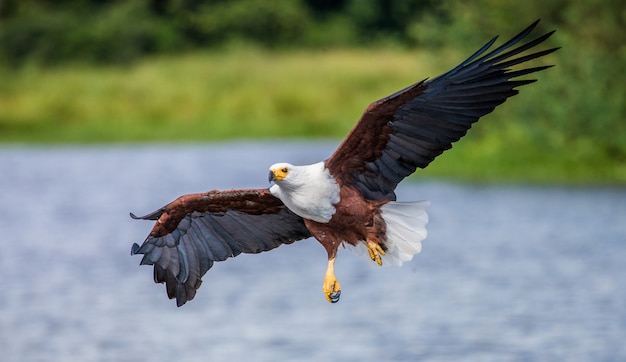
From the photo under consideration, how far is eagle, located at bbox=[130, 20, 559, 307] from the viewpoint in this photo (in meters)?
7.50

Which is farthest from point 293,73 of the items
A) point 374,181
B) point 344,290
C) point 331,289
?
point 331,289

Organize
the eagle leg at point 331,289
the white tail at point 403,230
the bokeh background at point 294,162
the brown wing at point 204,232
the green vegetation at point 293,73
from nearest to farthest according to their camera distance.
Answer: the eagle leg at point 331,289 < the white tail at point 403,230 < the brown wing at point 204,232 < the bokeh background at point 294,162 < the green vegetation at point 293,73

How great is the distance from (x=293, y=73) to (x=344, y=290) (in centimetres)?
1850

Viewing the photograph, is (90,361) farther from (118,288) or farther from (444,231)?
(444,231)

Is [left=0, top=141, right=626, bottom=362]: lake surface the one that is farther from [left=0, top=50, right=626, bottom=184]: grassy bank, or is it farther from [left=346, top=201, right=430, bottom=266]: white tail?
[left=0, top=50, right=626, bottom=184]: grassy bank

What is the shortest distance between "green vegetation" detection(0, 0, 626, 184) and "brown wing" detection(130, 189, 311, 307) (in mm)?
14366

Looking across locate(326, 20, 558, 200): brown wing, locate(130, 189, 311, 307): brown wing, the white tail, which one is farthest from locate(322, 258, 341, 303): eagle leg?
locate(130, 189, 311, 307): brown wing

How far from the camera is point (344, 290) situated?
17.4m

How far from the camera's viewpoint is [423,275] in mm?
18234

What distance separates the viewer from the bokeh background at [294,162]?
15234 mm

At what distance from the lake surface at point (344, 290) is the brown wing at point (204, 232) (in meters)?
5.33

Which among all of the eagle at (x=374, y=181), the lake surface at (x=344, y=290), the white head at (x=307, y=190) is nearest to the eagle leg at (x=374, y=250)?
the eagle at (x=374, y=181)

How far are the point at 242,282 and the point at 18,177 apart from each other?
36.3ft

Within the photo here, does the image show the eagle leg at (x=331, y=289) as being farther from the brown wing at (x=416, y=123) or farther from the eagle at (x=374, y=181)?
the brown wing at (x=416, y=123)
